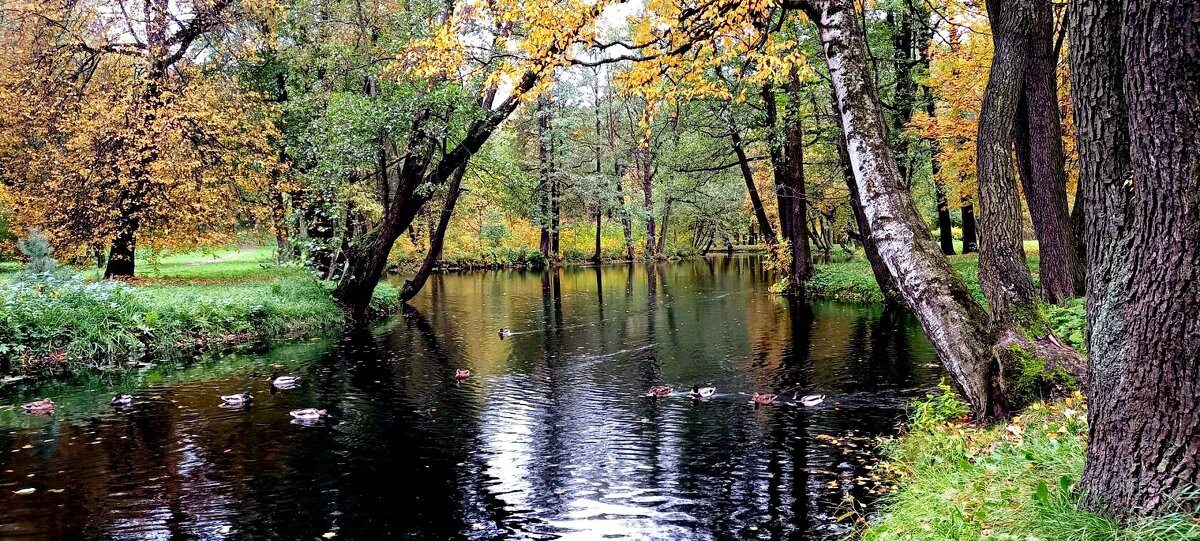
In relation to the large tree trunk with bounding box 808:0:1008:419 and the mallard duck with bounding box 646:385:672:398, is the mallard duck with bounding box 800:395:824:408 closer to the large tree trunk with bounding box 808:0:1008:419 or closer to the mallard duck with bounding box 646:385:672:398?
the mallard duck with bounding box 646:385:672:398

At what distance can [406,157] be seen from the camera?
17.2m

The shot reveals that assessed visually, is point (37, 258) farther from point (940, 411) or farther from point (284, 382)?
point (940, 411)

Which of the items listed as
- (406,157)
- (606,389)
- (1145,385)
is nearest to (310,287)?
(406,157)

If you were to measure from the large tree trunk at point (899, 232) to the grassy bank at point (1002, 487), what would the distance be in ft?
2.04

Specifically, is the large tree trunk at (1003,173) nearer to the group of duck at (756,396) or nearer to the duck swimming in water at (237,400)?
the group of duck at (756,396)

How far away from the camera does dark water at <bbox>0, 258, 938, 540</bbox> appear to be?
5844 millimetres

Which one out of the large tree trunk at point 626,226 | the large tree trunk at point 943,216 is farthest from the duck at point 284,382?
the large tree trunk at point 626,226

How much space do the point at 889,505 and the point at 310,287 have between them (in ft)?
53.0

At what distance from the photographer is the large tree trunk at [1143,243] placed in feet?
9.60

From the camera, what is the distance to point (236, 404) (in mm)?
9820

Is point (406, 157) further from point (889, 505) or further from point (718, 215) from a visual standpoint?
point (718, 215)

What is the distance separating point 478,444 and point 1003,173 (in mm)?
6870

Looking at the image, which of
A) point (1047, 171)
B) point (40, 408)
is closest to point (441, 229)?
point (40, 408)

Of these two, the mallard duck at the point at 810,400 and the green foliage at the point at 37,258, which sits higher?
the green foliage at the point at 37,258
